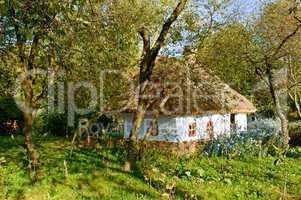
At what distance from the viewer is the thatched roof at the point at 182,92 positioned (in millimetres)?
21219

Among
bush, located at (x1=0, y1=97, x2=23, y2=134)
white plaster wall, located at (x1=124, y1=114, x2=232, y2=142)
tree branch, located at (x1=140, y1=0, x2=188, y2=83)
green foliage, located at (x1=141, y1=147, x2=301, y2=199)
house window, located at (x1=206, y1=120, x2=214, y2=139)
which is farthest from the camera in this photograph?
bush, located at (x1=0, y1=97, x2=23, y2=134)

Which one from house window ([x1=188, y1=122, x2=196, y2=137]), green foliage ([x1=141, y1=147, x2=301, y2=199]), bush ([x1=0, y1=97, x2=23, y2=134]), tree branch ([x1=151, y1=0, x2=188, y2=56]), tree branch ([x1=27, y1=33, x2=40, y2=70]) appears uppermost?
tree branch ([x1=151, y1=0, x2=188, y2=56])

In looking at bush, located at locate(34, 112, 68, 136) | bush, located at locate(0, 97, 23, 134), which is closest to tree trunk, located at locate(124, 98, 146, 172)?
bush, located at locate(34, 112, 68, 136)

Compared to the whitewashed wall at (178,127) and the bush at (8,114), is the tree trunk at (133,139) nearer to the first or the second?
the whitewashed wall at (178,127)

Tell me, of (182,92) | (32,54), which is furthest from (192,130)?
(32,54)

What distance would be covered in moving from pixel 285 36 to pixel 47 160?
15227 millimetres

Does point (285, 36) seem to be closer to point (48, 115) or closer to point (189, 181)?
point (189, 181)

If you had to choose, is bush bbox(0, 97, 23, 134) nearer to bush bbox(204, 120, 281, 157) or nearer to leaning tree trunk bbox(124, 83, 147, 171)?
bush bbox(204, 120, 281, 157)

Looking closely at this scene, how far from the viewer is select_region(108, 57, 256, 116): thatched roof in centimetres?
2122

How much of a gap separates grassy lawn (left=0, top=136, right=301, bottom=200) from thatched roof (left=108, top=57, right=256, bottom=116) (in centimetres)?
360

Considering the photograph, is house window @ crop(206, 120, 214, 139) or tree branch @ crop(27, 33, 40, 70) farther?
house window @ crop(206, 120, 214, 139)

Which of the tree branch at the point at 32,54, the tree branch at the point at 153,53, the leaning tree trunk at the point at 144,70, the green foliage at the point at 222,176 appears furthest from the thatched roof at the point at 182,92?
the tree branch at the point at 32,54

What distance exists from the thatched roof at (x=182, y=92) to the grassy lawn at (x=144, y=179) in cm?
360

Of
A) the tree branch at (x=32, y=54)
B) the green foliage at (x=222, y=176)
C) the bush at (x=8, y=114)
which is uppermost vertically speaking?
the tree branch at (x=32, y=54)
